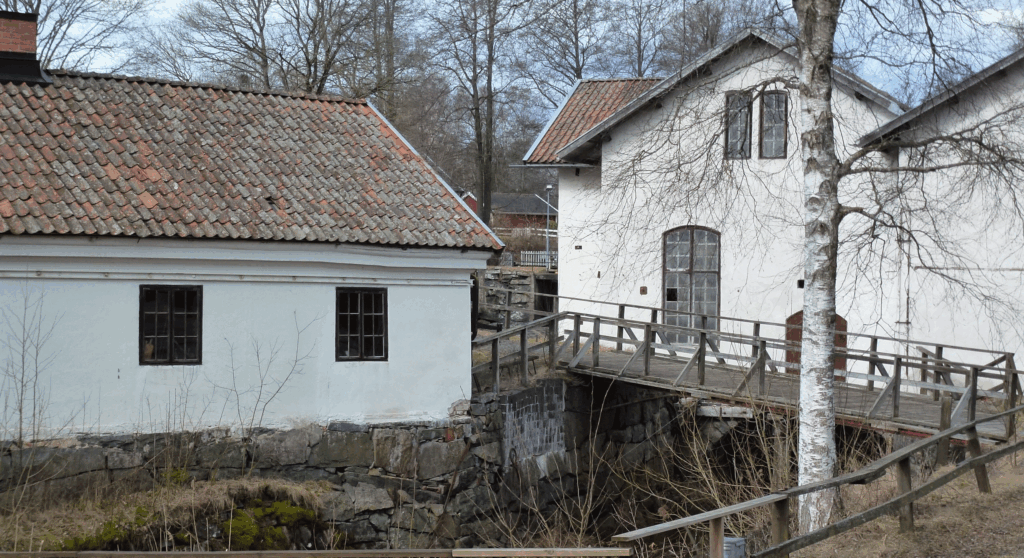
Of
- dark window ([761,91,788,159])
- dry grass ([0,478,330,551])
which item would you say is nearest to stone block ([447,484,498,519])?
dry grass ([0,478,330,551])

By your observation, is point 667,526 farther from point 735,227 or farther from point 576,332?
point 735,227

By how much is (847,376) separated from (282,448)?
7.52 m

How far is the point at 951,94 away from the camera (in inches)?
375

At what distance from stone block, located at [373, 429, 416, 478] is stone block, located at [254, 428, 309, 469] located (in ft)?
3.13

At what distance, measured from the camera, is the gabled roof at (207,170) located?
10523 mm

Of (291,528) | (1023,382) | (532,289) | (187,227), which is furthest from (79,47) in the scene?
(1023,382)

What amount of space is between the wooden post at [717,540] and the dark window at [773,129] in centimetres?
1313

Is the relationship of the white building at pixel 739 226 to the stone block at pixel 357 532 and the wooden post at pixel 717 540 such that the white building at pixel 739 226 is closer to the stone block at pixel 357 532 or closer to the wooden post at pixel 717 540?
the stone block at pixel 357 532

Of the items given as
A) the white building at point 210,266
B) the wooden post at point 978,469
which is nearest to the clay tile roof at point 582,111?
the white building at point 210,266

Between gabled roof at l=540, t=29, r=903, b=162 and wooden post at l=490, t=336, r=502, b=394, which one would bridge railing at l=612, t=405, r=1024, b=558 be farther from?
gabled roof at l=540, t=29, r=903, b=162

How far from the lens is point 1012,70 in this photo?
13.1m

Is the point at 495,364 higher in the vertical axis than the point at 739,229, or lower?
lower

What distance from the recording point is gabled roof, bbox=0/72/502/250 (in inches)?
414

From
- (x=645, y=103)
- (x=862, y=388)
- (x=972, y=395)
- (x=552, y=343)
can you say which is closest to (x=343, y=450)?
(x=552, y=343)
